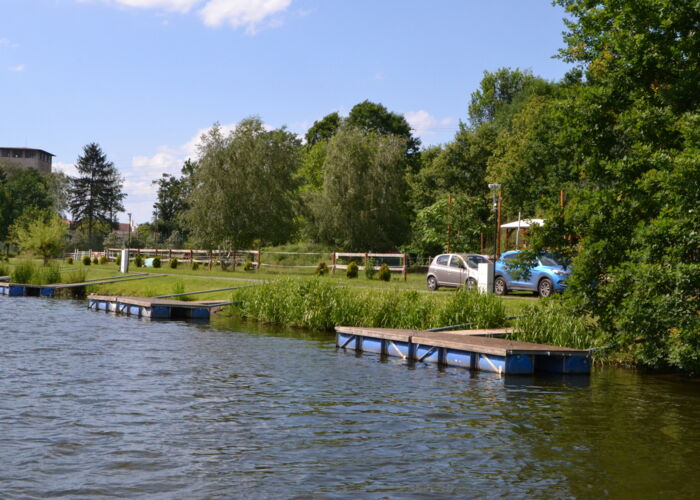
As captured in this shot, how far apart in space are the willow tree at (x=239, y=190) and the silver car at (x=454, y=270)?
18772mm

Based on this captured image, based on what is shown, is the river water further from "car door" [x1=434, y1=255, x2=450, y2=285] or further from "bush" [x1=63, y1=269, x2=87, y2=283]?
"bush" [x1=63, y1=269, x2=87, y2=283]

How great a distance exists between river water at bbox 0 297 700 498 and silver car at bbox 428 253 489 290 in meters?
12.5

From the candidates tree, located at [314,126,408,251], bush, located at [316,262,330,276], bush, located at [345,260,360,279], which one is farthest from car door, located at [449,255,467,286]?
tree, located at [314,126,408,251]

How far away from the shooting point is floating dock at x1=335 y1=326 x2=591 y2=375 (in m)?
17.2

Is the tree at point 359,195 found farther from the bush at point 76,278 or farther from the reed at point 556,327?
the reed at point 556,327

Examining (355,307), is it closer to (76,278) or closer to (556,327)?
(556,327)

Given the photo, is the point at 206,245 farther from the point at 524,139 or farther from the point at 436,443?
the point at 436,443

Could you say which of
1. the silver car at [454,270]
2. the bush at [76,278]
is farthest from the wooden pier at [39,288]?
the silver car at [454,270]

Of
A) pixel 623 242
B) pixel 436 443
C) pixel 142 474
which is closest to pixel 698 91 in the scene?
pixel 623 242

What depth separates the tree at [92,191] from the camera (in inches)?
4358

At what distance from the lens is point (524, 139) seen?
5503 cm

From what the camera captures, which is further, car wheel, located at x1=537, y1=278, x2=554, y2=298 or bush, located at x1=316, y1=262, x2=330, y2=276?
bush, located at x1=316, y1=262, x2=330, y2=276

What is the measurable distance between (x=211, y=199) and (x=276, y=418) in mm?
37370

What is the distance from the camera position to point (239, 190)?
48.5m
